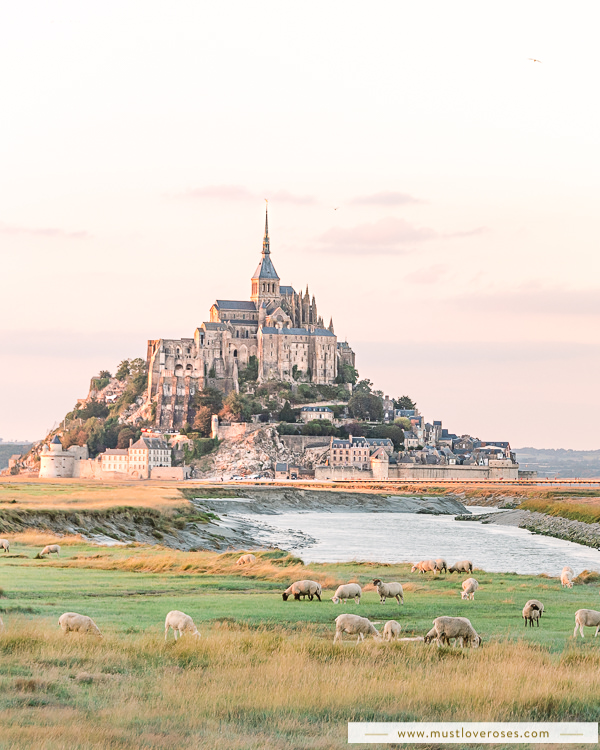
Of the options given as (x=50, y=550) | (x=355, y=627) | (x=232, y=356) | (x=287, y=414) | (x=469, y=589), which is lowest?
(x=469, y=589)

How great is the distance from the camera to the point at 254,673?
47.6ft

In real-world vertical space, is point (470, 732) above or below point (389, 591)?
below

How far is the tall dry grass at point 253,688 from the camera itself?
11.8 meters

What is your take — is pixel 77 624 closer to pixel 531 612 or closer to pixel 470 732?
pixel 470 732

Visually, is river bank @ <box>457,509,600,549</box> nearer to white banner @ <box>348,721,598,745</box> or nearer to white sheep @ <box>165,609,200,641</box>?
white sheep @ <box>165,609,200,641</box>

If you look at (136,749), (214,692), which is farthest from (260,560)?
(136,749)

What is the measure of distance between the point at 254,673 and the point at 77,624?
4308mm

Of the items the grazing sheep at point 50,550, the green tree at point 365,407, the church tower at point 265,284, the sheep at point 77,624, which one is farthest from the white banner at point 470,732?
the church tower at point 265,284

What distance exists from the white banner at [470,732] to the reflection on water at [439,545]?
24.9 metres

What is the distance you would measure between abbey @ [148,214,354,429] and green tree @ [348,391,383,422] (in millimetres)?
5227

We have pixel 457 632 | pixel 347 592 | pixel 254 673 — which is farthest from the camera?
pixel 347 592

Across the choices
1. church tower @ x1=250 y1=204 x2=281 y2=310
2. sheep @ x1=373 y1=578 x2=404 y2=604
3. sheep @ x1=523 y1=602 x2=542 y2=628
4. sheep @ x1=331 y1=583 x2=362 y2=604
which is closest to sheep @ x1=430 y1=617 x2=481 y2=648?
sheep @ x1=523 y1=602 x2=542 y2=628

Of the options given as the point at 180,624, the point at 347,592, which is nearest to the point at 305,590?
the point at 347,592

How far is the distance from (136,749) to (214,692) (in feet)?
8.06
